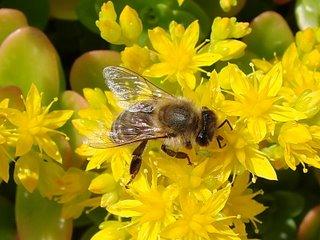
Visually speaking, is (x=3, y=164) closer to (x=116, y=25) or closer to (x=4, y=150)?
(x=4, y=150)

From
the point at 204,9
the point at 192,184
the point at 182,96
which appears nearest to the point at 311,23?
the point at 204,9

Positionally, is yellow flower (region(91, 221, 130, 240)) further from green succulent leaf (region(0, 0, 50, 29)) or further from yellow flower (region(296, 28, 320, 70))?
green succulent leaf (region(0, 0, 50, 29))

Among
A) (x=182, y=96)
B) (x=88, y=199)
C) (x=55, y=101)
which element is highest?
(x=182, y=96)

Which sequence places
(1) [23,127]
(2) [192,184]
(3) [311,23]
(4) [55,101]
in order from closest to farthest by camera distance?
1. (2) [192,184]
2. (1) [23,127]
3. (4) [55,101]
4. (3) [311,23]

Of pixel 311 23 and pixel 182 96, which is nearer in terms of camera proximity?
pixel 182 96

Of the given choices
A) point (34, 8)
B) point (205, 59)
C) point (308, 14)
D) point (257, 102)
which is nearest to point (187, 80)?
point (205, 59)

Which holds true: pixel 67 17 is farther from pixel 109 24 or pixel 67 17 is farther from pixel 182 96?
pixel 182 96

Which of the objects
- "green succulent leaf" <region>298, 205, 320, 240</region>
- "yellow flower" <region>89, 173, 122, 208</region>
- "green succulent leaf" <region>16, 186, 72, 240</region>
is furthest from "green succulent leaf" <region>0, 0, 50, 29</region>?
"green succulent leaf" <region>298, 205, 320, 240</region>
